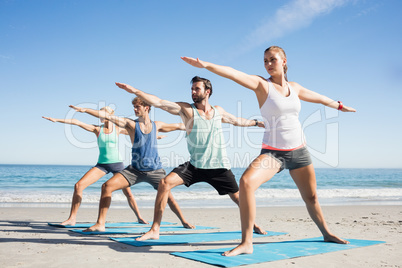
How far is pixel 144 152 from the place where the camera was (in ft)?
18.6

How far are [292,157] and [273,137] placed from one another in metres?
0.30

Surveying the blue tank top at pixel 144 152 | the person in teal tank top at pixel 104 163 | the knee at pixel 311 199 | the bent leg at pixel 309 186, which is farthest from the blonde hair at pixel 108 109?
the knee at pixel 311 199

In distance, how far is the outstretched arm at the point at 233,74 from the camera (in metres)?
3.29

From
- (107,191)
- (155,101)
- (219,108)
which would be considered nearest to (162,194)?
(155,101)

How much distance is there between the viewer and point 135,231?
225 inches

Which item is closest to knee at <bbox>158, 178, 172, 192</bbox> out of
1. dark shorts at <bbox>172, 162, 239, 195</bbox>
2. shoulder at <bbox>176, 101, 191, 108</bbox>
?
dark shorts at <bbox>172, 162, 239, 195</bbox>

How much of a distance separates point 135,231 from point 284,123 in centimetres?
309

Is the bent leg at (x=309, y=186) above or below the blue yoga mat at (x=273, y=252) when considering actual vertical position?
above

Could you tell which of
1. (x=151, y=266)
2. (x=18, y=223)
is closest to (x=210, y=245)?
(x=151, y=266)

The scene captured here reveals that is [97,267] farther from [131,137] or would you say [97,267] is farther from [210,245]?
[131,137]

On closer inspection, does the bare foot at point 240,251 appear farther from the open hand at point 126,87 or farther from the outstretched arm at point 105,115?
the outstretched arm at point 105,115

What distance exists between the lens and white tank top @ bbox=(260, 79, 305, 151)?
384 cm

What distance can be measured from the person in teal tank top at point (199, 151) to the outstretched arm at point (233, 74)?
3.75 feet

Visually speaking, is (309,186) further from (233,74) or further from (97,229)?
(97,229)
